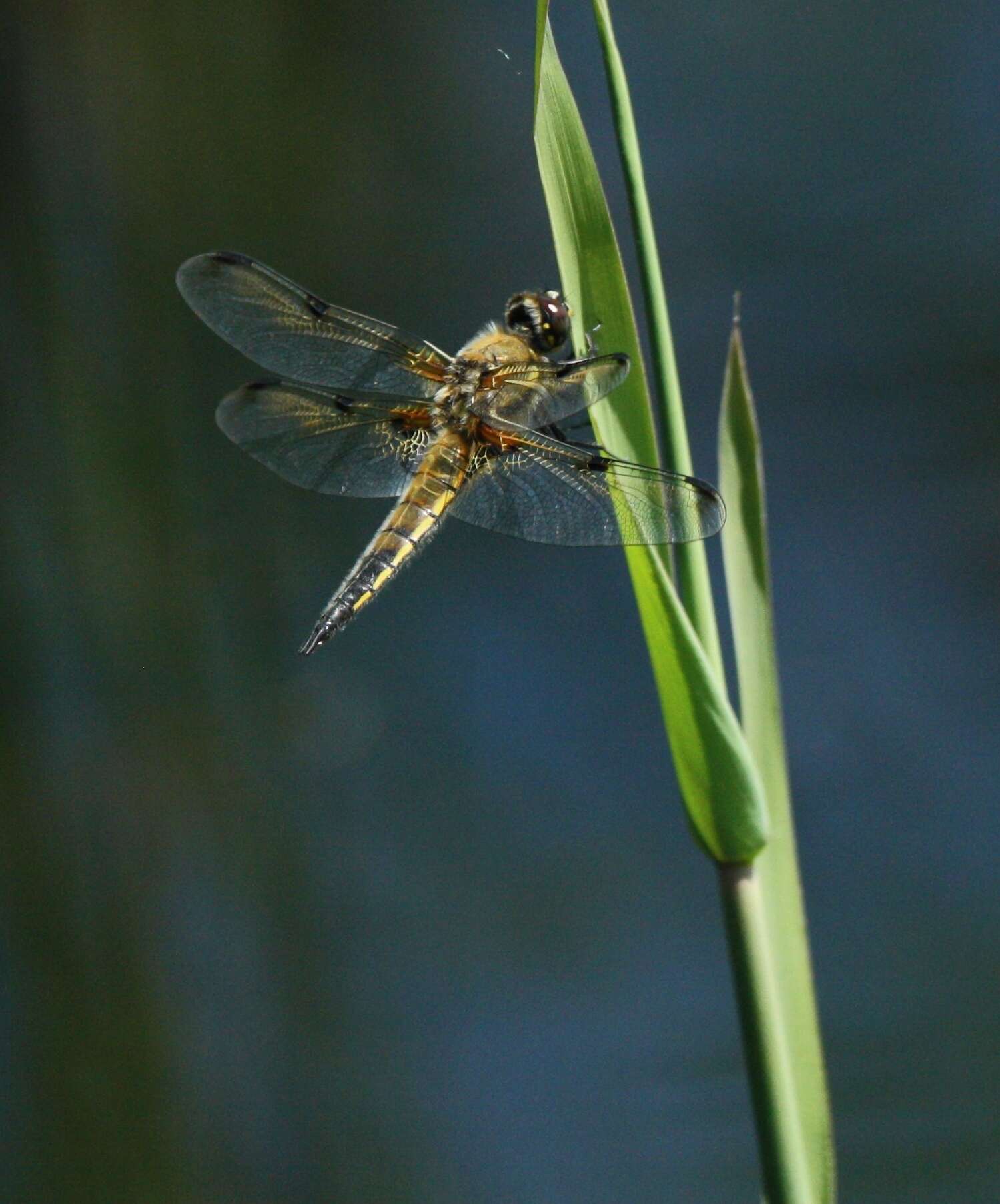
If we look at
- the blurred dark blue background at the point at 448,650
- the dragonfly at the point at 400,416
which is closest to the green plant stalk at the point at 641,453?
the dragonfly at the point at 400,416

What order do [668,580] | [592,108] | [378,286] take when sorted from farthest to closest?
[378,286]
[592,108]
[668,580]

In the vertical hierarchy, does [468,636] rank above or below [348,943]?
above

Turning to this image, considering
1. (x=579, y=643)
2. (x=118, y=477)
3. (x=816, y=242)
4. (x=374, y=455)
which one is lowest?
(x=579, y=643)

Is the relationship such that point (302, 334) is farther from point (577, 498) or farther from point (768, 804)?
point (768, 804)

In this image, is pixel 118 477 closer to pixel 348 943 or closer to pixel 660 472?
pixel 348 943

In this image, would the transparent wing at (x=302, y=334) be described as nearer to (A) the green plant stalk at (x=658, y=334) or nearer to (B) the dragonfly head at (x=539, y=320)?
(B) the dragonfly head at (x=539, y=320)

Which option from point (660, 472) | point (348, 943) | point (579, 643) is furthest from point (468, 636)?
point (660, 472)

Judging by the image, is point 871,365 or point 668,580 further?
point 871,365
